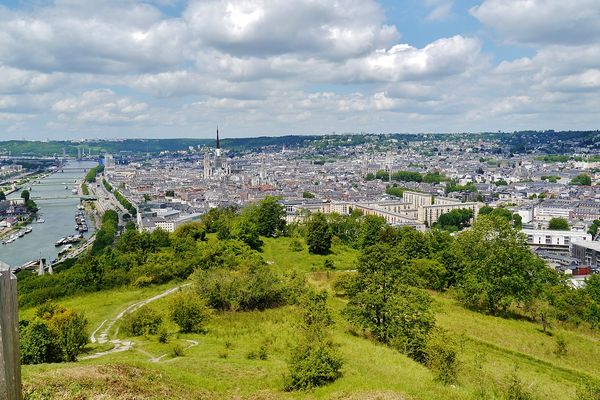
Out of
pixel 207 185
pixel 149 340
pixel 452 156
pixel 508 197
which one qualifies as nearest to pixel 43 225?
pixel 207 185

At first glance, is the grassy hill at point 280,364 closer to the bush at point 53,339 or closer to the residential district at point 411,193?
the bush at point 53,339

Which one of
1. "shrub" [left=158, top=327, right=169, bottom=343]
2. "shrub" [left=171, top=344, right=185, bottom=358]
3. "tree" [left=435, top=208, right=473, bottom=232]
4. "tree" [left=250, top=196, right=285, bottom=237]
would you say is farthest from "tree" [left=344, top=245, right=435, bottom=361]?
"tree" [left=435, top=208, right=473, bottom=232]

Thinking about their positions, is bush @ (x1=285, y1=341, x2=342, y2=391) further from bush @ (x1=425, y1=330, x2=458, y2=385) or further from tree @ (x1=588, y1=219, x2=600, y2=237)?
tree @ (x1=588, y1=219, x2=600, y2=237)

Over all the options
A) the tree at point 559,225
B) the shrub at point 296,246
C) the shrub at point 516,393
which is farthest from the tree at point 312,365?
the tree at point 559,225

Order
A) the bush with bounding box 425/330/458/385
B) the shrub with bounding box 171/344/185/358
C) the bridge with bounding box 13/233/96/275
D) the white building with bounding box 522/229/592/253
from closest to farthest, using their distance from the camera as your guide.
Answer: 1. the bush with bounding box 425/330/458/385
2. the shrub with bounding box 171/344/185/358
3. the bridge with bounding box 13/233/96/275
4. the white building with bounding box 522/229/592/253

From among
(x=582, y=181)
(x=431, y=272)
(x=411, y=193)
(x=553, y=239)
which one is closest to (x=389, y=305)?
(x=431, y=272)
